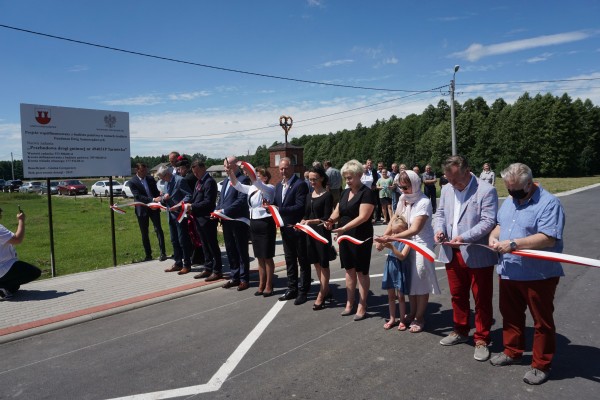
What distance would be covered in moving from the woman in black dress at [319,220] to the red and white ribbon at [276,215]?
1.19 ft

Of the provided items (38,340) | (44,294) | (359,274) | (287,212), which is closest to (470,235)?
(359,274)

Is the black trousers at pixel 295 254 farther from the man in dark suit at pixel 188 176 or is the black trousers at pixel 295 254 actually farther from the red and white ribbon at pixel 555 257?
the red and white ribbon at pixel 555 257

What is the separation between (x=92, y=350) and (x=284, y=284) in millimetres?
3455

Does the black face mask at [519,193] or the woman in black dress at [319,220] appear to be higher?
the black face mask at [519,193]

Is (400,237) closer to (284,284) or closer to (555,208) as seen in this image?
(555,208)

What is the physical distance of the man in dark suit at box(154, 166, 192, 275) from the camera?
8672 millimetres

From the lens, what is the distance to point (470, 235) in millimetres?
4234

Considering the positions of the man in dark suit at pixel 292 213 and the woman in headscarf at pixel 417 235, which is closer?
the woman in headscarf at pixel 417 235

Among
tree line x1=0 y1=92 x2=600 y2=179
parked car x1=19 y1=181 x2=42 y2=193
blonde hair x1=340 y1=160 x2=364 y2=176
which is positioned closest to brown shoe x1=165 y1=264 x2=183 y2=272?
blonde hair x1=340 y1=160 x2=364 y2=176

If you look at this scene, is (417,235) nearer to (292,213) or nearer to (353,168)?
(353,168)

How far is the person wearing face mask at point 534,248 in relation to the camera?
364 cm

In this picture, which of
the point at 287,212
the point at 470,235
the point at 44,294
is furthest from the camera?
the point at 44,294

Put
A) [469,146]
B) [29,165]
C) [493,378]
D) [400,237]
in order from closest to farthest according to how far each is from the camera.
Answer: [493,378]
[400,237]
[29,165]
[469,146]

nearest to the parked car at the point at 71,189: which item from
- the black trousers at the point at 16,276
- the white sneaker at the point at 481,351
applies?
the black trousers at the point at 16,276
